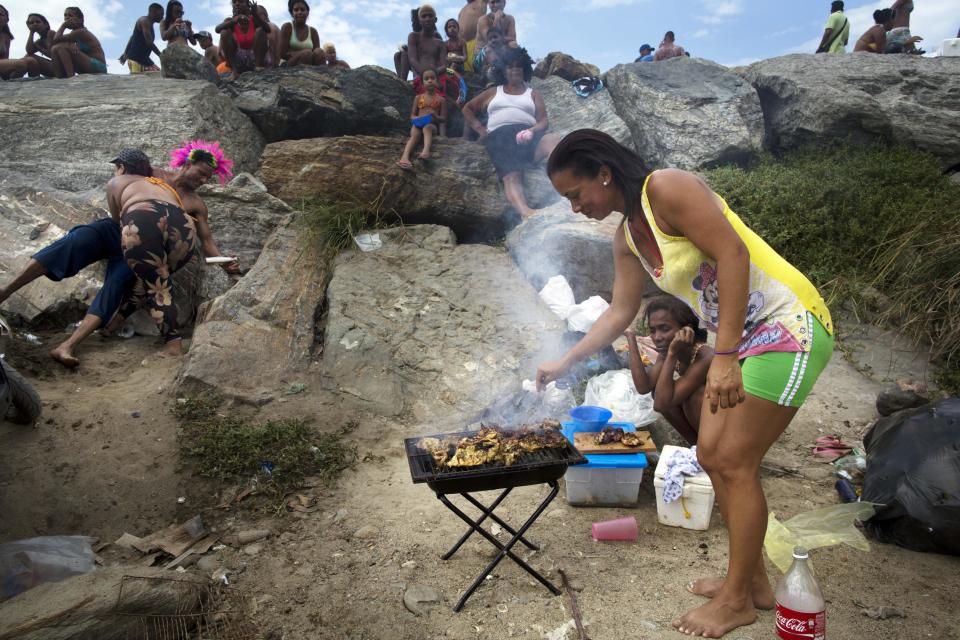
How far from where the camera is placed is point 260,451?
13.9 feet

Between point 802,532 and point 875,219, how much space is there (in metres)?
5.34

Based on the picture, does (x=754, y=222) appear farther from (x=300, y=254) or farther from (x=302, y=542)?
(x=302, y=542)

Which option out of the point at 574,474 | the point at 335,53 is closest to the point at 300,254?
the point at 574,474

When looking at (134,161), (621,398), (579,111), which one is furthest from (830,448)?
(134,161)

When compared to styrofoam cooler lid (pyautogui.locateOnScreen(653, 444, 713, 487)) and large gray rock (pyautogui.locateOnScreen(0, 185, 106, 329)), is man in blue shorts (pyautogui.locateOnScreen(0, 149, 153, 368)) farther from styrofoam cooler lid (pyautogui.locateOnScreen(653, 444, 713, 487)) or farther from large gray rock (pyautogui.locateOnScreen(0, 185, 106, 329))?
styrofoam cooler lid (pyautogui.locateOnScreen(653, 444, 713, 487))

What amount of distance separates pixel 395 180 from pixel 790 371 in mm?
5945

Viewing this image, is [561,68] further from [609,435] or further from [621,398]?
[609,435]

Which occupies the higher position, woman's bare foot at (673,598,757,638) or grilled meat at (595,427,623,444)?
grilled meat at (595,427,623,444)

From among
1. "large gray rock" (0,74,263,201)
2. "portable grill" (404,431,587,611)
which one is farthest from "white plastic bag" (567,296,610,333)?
"large gray rock" (0,74,263,201)

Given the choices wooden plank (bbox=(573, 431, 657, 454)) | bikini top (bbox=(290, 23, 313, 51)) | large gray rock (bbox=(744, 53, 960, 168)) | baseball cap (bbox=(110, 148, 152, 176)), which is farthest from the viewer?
bikini top (bbox=(290, 23, 313, 51))

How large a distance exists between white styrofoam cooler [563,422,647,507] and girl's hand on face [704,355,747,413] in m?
1.66

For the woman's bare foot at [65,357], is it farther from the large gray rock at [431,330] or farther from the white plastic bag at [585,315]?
the white plastic bag at [585,315]

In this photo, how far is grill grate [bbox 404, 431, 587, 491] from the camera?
2.76m

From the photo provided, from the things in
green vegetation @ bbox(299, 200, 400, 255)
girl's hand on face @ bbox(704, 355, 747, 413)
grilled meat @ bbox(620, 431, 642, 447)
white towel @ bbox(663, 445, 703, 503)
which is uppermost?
green vegetation @ bbox(299, 200, 400, 255)
